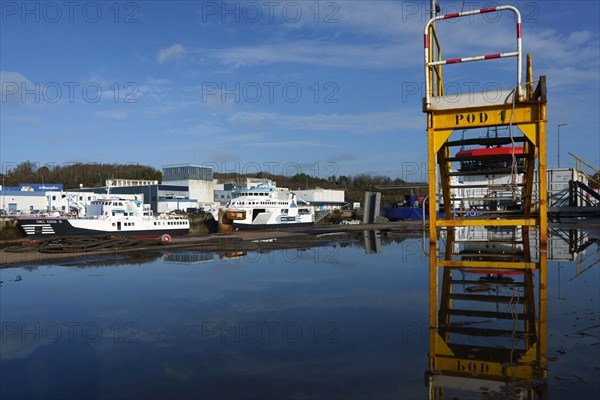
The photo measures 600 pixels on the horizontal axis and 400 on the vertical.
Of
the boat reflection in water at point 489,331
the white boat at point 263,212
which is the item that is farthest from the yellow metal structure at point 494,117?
the white boat at point 263,212

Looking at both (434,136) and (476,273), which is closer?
(476,273)

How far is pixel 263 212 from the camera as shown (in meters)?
45.2

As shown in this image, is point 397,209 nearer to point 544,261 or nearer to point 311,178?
point 544,261

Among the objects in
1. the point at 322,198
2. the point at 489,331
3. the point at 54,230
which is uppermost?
the point at 322,198

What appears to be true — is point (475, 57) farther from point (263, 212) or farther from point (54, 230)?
point (263, 212)

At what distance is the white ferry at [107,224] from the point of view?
32500 millimetres

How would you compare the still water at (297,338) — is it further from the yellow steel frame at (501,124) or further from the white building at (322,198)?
the white building at (322,198)

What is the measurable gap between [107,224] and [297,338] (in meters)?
31.5

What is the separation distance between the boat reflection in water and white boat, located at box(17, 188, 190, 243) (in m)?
26.7

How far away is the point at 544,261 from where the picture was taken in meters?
9.55

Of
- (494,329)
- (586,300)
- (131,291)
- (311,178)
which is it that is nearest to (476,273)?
(586,300)

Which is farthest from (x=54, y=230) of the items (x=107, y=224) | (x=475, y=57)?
(x=475, y=57)

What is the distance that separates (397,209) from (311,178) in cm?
9008

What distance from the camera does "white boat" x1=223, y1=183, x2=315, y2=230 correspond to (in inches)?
1721
